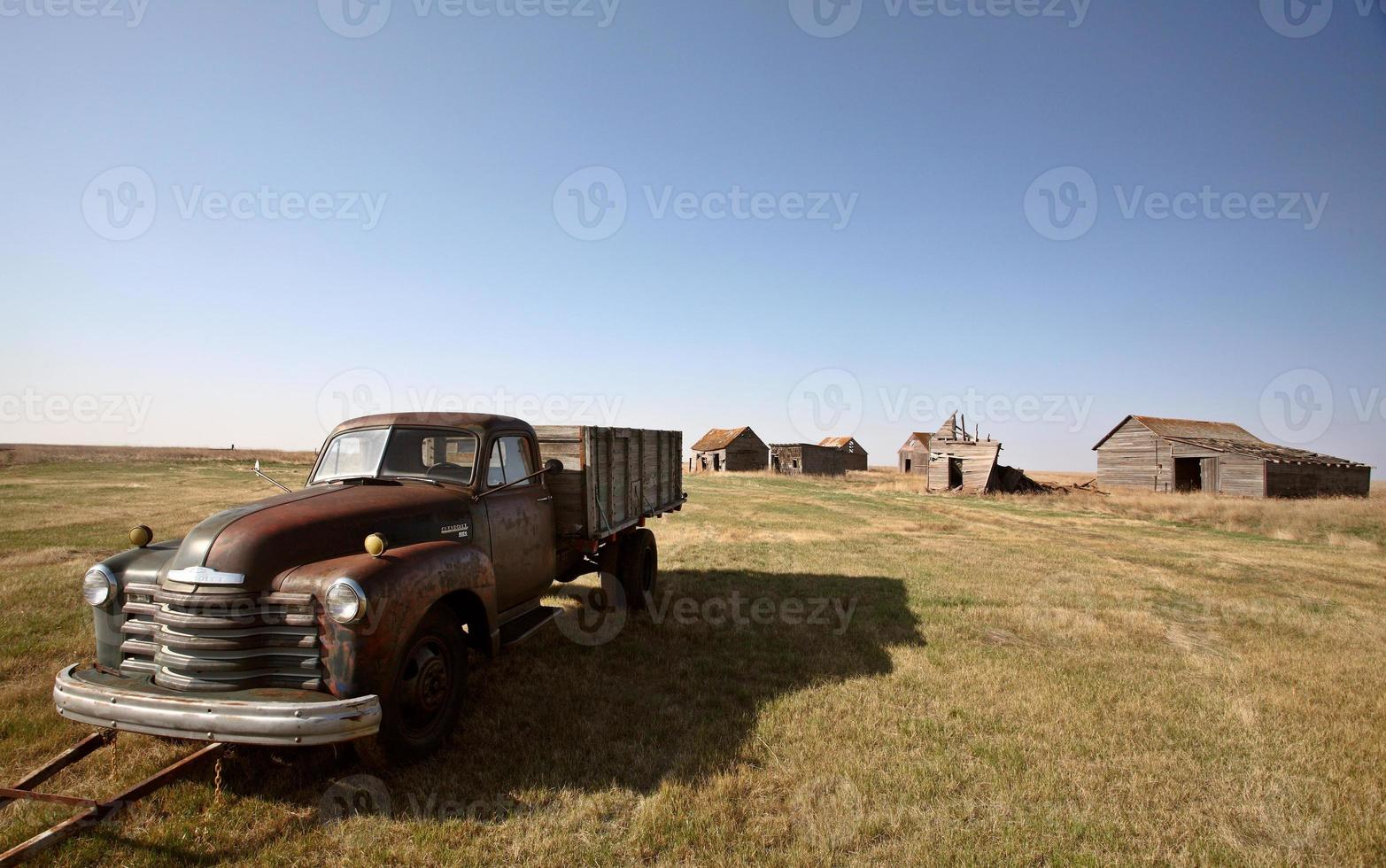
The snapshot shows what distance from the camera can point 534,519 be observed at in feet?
19.4

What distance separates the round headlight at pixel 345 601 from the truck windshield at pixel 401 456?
180cm

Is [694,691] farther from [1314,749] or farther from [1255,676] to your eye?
[1255,676]

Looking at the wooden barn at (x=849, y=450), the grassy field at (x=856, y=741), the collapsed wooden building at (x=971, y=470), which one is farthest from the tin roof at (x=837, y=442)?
the grassy field at (x=856, y=741)

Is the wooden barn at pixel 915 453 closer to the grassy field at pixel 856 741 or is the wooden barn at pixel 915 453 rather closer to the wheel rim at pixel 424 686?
the grassy field at pixel 856 741

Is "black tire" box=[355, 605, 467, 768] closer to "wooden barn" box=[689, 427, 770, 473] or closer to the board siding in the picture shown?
the board siding

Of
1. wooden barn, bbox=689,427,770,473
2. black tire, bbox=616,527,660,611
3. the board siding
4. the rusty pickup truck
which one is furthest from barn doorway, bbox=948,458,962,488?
the rusty pickup truck

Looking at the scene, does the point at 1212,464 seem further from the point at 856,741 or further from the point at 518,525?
the point at 518,525

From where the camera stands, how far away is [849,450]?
204ft

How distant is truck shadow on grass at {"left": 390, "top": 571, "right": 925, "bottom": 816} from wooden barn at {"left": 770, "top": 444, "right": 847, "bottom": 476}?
43.5m

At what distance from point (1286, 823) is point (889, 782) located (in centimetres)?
221

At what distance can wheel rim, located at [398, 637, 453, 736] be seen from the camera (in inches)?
156

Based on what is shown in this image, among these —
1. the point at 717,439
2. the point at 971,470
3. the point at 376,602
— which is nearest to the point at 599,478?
the point at 376,602

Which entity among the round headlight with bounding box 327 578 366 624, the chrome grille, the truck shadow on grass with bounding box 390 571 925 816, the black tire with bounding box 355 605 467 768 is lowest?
the truck shadow on grass with bounding box 390 571 925 816

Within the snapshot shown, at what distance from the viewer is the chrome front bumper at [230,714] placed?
3.14 metres
